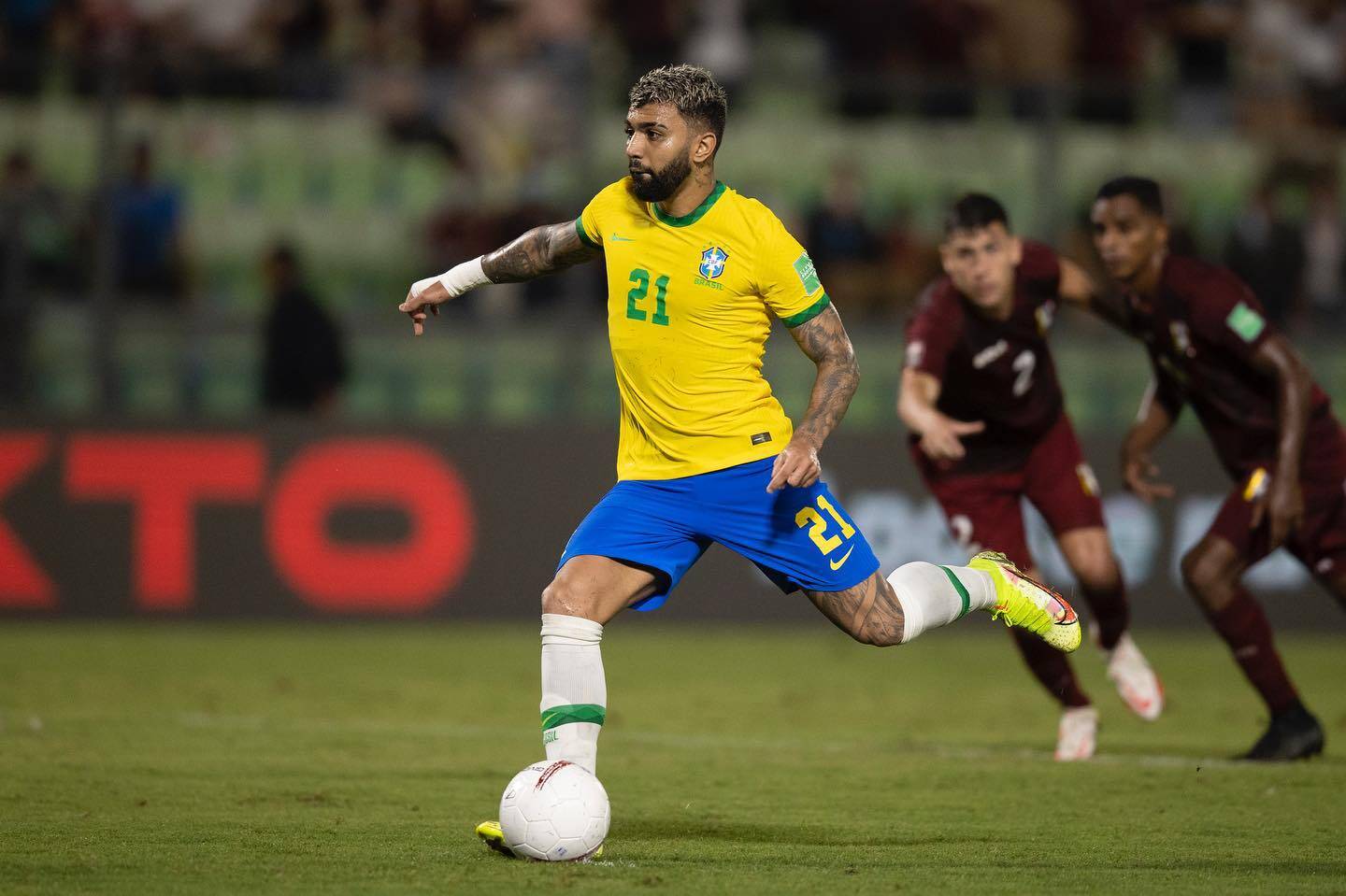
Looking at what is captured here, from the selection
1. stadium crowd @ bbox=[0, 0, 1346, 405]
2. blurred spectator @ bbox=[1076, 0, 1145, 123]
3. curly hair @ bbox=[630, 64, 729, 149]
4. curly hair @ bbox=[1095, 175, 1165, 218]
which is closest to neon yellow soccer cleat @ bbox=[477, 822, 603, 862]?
curly hair @ bbox=[630, 64, 729, 149]

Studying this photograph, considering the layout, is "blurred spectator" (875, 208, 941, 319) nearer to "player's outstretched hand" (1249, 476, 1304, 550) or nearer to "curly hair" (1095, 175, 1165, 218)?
"curly hair" (1095, 175, 1165, 218)

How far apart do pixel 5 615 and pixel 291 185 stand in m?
3.86

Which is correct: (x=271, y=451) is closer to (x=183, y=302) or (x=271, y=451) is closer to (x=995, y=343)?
(x=183, y=302)

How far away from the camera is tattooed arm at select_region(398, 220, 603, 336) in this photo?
19.8ft

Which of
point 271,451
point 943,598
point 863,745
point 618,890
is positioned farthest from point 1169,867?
point 271,451

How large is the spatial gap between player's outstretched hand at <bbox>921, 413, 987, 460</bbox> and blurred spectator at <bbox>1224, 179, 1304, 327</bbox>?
690 cm

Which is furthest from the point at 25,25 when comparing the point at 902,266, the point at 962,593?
the point at 962,593

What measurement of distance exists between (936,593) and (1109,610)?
7.37ft

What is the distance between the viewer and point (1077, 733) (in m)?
7.95

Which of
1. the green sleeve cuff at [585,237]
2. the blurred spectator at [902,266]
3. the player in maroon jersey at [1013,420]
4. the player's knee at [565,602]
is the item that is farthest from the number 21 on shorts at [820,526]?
the blurred spectator at [902,266]

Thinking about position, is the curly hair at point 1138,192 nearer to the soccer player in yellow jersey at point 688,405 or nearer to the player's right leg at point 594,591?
the soccer player in yellow jersey at point 688,405

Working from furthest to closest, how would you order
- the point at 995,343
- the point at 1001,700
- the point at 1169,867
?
the point at 1001,700 → the point at 995,343 → the point at 1169,867

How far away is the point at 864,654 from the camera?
1253 cm

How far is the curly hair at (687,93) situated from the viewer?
5684mm
